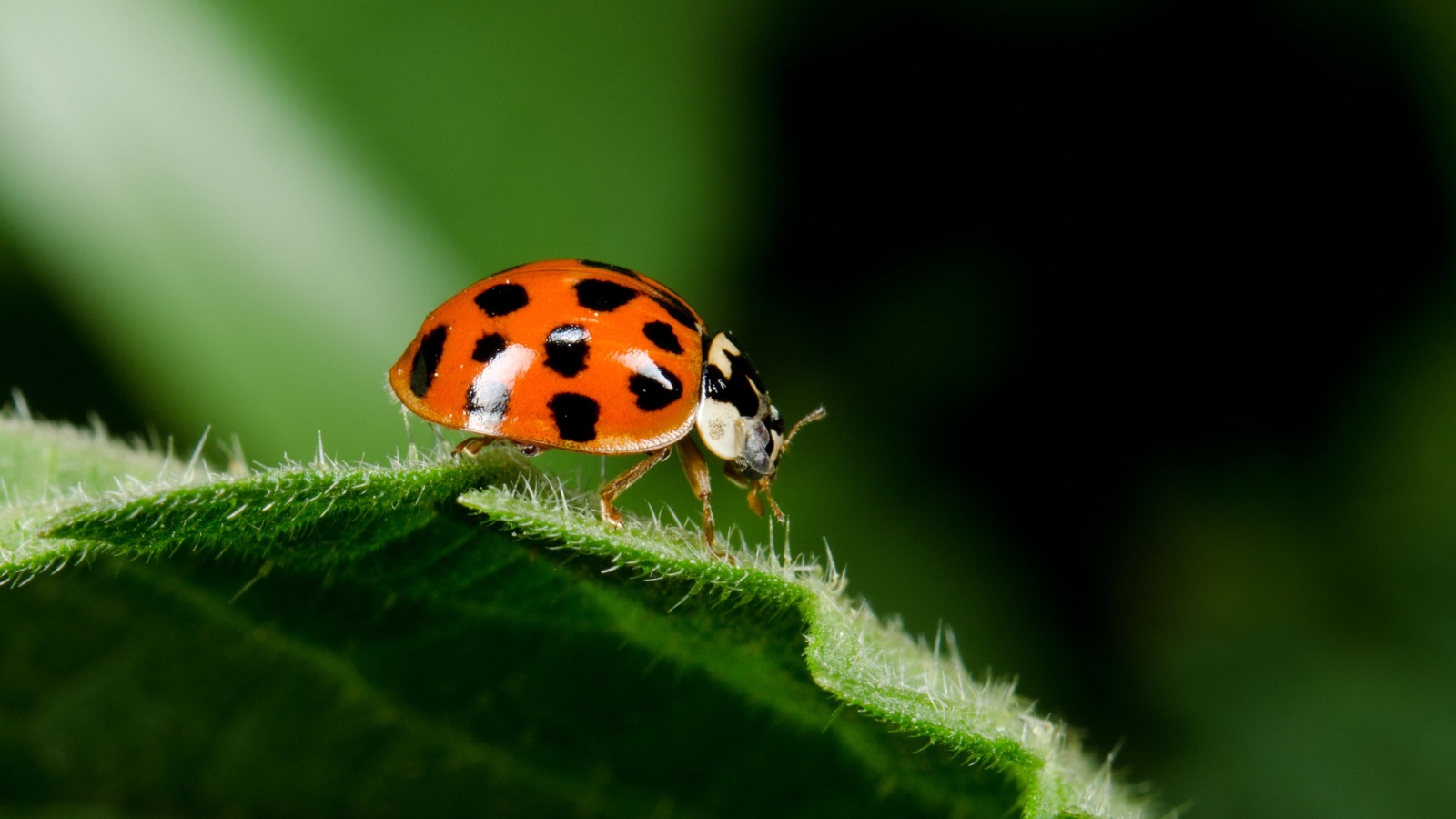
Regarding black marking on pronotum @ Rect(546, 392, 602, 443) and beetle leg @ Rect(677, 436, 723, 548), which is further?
beetle leg @ Rect(677, 436, 723, 548)

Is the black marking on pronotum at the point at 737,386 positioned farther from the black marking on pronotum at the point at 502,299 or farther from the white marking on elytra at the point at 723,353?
the black marking on pronotum at the point at 502,299

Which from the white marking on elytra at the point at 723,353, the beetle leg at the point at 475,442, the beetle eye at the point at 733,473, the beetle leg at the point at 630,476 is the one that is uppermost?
the white marking on elytra at the point at 723,353

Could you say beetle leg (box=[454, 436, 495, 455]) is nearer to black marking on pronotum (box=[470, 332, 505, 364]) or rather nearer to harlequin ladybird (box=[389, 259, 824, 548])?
harlequin ladybird (box=[389, 259, 824, 548])

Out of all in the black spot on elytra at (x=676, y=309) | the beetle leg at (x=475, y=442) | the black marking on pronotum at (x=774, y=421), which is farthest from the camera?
the black marking on pronotum at (x=774, y=421)

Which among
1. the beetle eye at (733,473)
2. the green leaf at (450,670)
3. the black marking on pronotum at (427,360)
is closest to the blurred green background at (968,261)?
the beetle eye at (733,473)

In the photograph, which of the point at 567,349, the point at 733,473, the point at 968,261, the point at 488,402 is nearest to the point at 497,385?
the point at 488,402

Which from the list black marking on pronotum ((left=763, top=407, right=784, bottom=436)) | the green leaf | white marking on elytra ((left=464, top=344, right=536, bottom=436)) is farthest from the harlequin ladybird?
the green leaf
